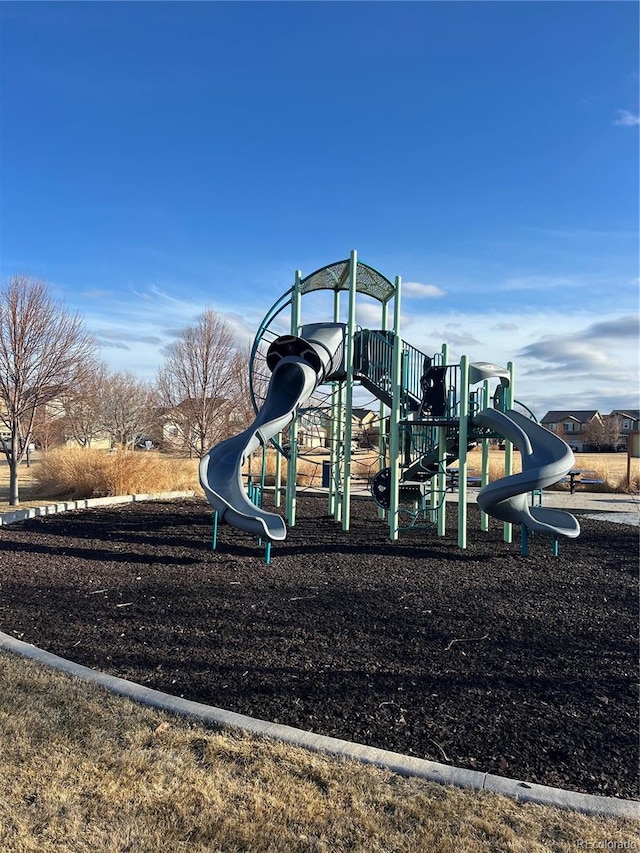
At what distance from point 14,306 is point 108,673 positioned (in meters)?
10.8

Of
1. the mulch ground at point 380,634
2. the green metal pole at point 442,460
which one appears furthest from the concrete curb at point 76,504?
the green metal pole at point 442,460

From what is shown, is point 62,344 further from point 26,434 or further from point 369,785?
point 369,785

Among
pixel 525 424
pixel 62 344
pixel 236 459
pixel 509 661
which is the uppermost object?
pixel 62 344

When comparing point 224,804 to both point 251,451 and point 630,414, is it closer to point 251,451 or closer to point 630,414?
point 251,451

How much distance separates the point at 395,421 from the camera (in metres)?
9.48

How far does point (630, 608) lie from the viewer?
574 centimetres

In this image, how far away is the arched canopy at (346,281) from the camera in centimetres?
1048

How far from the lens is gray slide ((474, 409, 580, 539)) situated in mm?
7621

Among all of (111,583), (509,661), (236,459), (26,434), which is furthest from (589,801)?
(26,434)

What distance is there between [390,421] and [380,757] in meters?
7.50

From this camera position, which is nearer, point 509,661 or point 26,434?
point 509,661

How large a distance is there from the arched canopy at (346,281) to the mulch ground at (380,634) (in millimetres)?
4704

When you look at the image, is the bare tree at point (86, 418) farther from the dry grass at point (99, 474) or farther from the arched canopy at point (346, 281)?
the arched canopy at point (346, 281)

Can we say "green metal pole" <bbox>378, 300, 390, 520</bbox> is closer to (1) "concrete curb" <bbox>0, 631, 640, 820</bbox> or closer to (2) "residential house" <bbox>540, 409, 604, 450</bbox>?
(1) "concrete curb" <bbox>0, 631, 640, 820</bbox>
